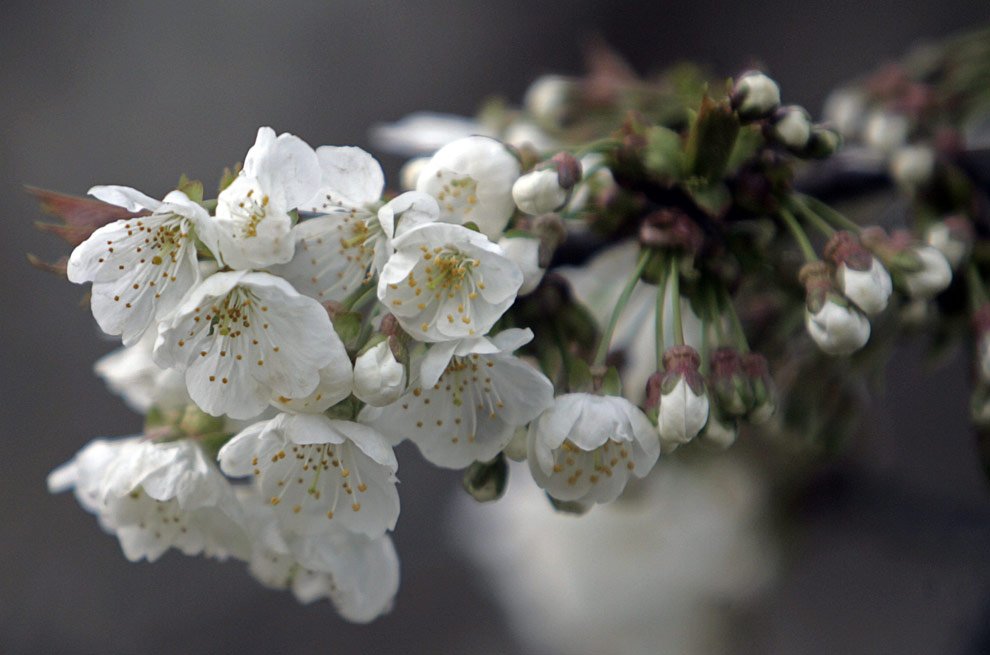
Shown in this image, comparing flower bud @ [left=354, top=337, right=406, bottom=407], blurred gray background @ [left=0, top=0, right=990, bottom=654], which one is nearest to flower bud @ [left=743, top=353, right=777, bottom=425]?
flower bud @ [left=354, top=337, right=406, bottom=407]

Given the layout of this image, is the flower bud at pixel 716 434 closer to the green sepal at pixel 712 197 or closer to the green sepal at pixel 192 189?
the green sepal at pixel 712 197

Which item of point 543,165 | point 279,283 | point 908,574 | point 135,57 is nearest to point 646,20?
point 135,57

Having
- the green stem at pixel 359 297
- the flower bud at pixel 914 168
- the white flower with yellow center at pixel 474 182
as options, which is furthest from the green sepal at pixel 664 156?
the flower bud at pixel 914 168

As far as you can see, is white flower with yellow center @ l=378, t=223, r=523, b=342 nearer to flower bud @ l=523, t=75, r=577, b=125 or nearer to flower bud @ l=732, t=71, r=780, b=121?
flower bud @ l=732, t=71, r=780, b=121

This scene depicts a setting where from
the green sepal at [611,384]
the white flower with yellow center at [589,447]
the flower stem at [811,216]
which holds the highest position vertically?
the flower stem at [811,216]

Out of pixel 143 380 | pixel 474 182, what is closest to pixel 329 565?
pixel 143 380

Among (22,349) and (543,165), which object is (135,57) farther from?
(543,165)
